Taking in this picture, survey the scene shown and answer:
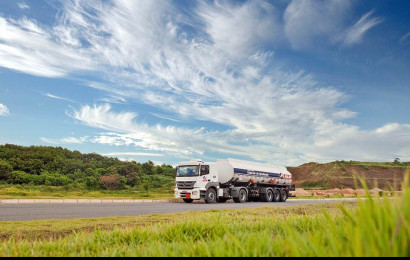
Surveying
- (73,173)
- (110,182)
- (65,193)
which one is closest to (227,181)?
(65,193)

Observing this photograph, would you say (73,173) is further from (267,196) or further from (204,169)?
(267,196)

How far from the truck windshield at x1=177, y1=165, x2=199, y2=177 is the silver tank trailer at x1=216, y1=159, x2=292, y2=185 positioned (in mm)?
2064

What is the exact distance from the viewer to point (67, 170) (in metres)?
38.0

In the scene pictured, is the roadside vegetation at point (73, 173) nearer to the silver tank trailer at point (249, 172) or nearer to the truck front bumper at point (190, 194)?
the truck front bumper at point (190, 194)

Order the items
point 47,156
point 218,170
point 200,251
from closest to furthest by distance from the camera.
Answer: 1. point 200,251
2. point 218,170
3. point 47,156

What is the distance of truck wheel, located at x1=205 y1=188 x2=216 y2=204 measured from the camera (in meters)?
23.5

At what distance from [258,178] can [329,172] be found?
1211 inches

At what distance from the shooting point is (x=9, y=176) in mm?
33906

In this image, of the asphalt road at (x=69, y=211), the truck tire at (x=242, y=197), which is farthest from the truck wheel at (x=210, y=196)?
the asphalt road at (x=69, y=211)

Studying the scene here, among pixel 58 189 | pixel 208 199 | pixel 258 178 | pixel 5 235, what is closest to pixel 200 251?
pixel 5 235

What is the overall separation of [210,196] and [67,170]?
20774mm

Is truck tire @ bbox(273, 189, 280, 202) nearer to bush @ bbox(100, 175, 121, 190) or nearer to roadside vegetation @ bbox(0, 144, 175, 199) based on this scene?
roadside vegetation @ bbox(0, 144, 175, 199)

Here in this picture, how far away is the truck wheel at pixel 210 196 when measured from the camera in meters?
23.5

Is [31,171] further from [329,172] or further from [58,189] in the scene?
[329,172]
